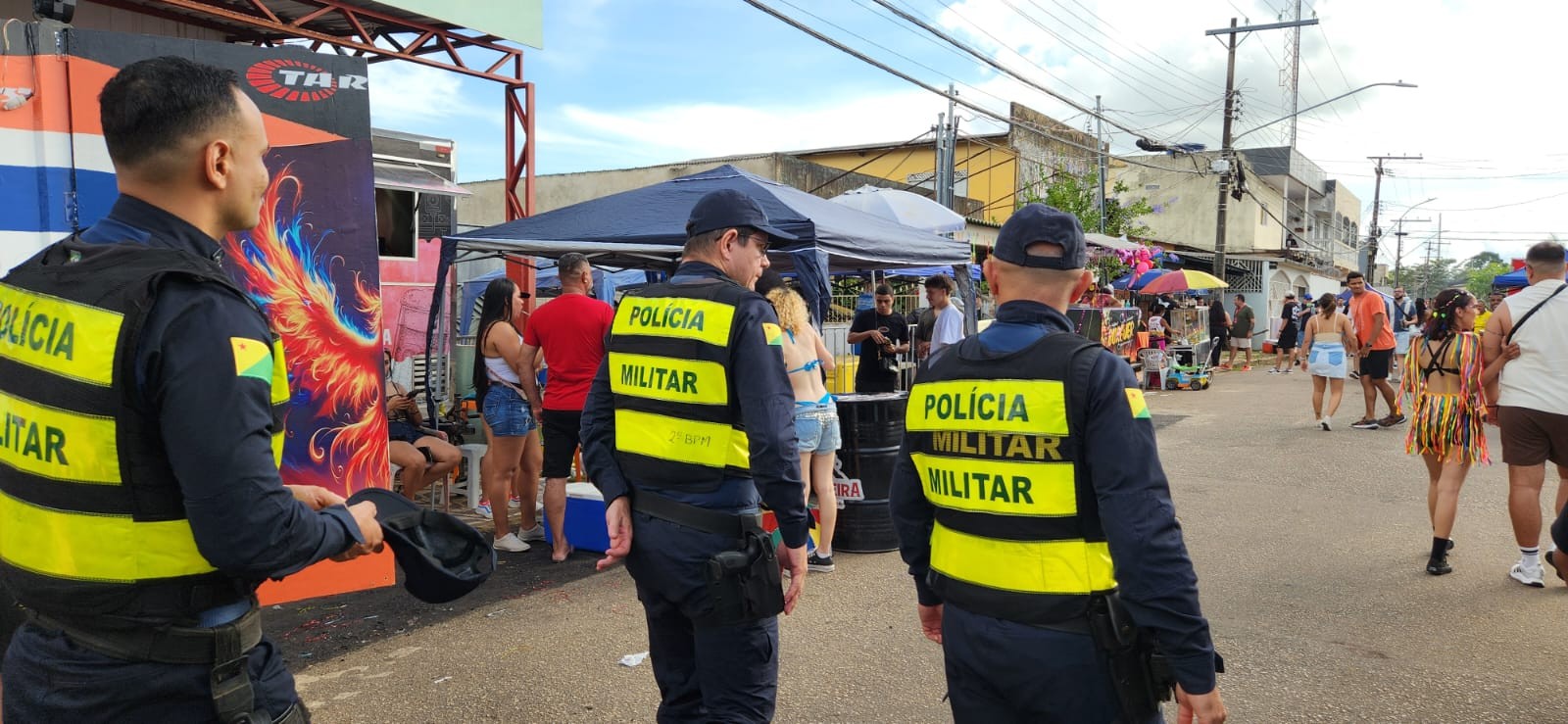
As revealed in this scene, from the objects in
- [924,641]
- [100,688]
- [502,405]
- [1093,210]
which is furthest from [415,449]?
[1093,210]

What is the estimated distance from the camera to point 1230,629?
495cm

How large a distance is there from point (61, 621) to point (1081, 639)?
1.91m

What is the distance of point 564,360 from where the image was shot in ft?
20.3

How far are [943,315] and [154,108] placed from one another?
8323 mm

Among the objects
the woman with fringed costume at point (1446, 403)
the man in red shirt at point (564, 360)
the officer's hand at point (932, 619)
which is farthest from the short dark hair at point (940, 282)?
the officer's hand at point (932, 619)

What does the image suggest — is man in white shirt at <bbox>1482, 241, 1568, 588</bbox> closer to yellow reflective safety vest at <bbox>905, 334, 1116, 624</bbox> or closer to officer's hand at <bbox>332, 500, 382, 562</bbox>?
yellow reflective safety vest at <bbox>905, 334, 1116, 624</bbox>

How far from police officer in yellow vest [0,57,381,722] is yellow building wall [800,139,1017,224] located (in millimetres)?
26859

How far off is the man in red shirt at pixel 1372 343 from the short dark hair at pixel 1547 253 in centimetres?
684

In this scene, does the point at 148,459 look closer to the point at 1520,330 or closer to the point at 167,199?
the point at 167,199

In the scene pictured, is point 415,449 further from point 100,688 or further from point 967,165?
point 967,165

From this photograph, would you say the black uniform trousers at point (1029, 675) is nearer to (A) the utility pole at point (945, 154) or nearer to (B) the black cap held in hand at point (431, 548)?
(B) the black cap held in hand at point (431, 548)

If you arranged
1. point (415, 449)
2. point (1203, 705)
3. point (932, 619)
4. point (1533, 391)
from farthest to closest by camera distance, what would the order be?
point (415, 449) < point (1533, 391) < point (932, 619) < point (1203, 705)

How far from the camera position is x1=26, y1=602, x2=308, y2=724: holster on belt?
5.20 ft

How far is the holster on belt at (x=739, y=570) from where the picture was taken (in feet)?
8.77
